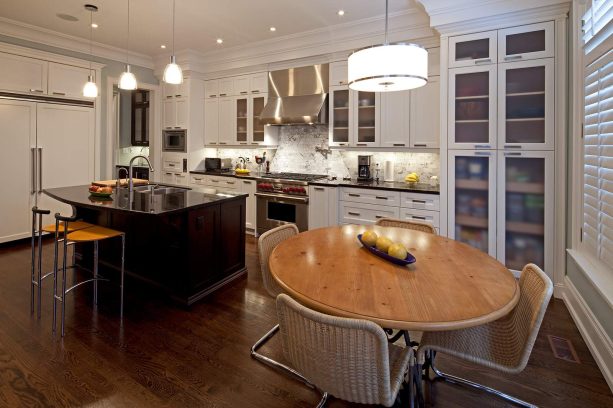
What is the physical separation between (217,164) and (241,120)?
90 centimetres

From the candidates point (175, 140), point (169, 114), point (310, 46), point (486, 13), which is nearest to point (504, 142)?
point (486, 13)

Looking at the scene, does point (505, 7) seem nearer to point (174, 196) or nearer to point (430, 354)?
point (430, 354)

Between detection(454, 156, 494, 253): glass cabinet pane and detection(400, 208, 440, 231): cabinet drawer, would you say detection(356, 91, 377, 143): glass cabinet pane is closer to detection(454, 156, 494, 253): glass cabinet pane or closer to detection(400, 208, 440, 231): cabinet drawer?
detection(400, 208, 440, 231): cabinet drawer

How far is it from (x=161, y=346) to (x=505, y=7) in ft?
13.6

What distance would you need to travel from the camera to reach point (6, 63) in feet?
15.1

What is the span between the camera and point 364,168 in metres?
4.84

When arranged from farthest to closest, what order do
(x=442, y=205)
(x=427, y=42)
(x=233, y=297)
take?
(x=427, y=42)
(x=442, y=205)
(x=233, y=297)

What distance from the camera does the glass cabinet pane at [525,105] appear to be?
3.29m

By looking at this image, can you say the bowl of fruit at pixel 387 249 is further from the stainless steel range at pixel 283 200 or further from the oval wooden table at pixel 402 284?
the stainless steel range at pixel 283 200

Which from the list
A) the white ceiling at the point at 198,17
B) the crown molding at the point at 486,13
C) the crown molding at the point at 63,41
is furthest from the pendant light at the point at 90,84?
the crown molding at the point at 486,13

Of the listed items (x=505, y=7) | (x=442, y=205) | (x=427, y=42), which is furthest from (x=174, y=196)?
(x=505, y=7)

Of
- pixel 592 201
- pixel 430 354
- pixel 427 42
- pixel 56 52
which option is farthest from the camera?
pixel 56 52

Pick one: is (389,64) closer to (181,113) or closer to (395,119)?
(395,119)

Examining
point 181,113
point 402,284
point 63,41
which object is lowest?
point 402,284
